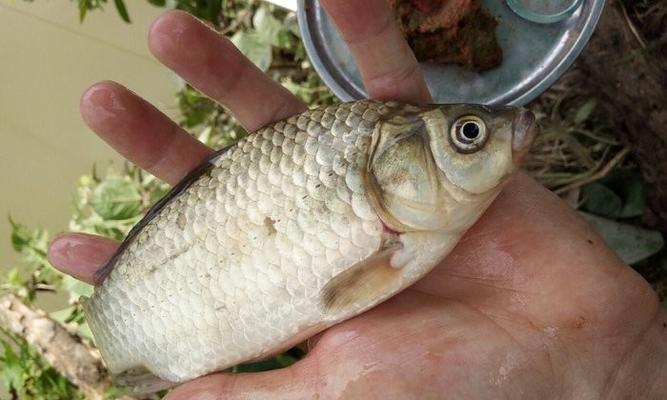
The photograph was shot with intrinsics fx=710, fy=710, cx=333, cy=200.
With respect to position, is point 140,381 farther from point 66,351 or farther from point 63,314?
point 63,314

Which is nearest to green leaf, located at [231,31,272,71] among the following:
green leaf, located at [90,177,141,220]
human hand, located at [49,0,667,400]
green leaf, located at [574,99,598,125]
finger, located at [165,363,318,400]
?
green leaf, located at [90,177,141,220]

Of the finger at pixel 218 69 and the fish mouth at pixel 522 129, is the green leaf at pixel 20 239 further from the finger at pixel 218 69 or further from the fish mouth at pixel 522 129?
the fish mouth at pixel 522 129

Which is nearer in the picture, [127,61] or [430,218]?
[430,218]

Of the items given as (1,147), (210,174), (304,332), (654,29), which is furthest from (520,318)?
(1,147)

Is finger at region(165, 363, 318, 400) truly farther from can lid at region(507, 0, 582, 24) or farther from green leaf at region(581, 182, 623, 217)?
green leaf at region(581, 182, 623, 217)

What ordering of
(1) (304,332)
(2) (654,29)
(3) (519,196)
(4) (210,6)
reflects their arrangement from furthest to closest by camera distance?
(4) (210,6)
(2) (654,29)
(3) (519,196)
(1) (304,332)

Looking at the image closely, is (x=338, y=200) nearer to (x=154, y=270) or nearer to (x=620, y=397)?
(x=154, y=270)

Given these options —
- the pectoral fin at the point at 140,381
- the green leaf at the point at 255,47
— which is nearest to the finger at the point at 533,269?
the pectoral fin at the point at 140,381

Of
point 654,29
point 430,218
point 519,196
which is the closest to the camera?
point 430,218
